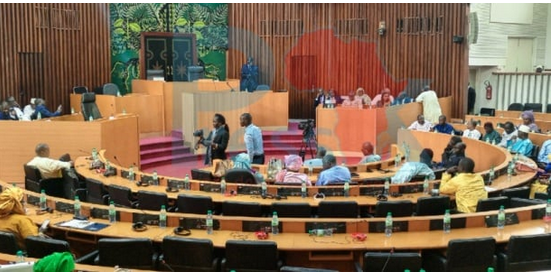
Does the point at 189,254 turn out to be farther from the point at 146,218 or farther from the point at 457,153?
the point at 457,153

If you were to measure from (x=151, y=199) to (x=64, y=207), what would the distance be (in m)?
1.00

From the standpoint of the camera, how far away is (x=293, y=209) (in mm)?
6152

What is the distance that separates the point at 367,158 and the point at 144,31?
375 inches

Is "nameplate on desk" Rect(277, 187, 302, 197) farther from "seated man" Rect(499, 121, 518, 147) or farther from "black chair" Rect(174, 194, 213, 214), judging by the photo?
"seated man" Rect(499, 121, 518, 147)

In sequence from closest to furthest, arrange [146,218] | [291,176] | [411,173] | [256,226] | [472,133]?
[256,226] → [146,218] → [291,176] → [411,173] → [472,133]

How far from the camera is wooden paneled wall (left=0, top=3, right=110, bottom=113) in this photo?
13.7 metres

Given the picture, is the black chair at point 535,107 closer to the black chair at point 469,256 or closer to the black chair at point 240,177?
the black chair at point 240,177

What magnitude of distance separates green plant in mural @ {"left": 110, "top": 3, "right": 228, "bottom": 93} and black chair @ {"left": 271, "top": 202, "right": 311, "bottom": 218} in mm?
11311

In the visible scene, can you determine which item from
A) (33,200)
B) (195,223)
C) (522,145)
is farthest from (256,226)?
(522,145)

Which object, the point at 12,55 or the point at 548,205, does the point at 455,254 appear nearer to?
the point at 548,205

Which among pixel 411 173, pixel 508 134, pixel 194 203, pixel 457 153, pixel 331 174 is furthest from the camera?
pixel 508 134

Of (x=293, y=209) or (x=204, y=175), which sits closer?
(x=293, y=209)

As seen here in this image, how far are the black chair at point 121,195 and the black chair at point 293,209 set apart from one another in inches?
75.3

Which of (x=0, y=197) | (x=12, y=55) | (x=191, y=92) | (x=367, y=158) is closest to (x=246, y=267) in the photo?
(x=0, y=197)
